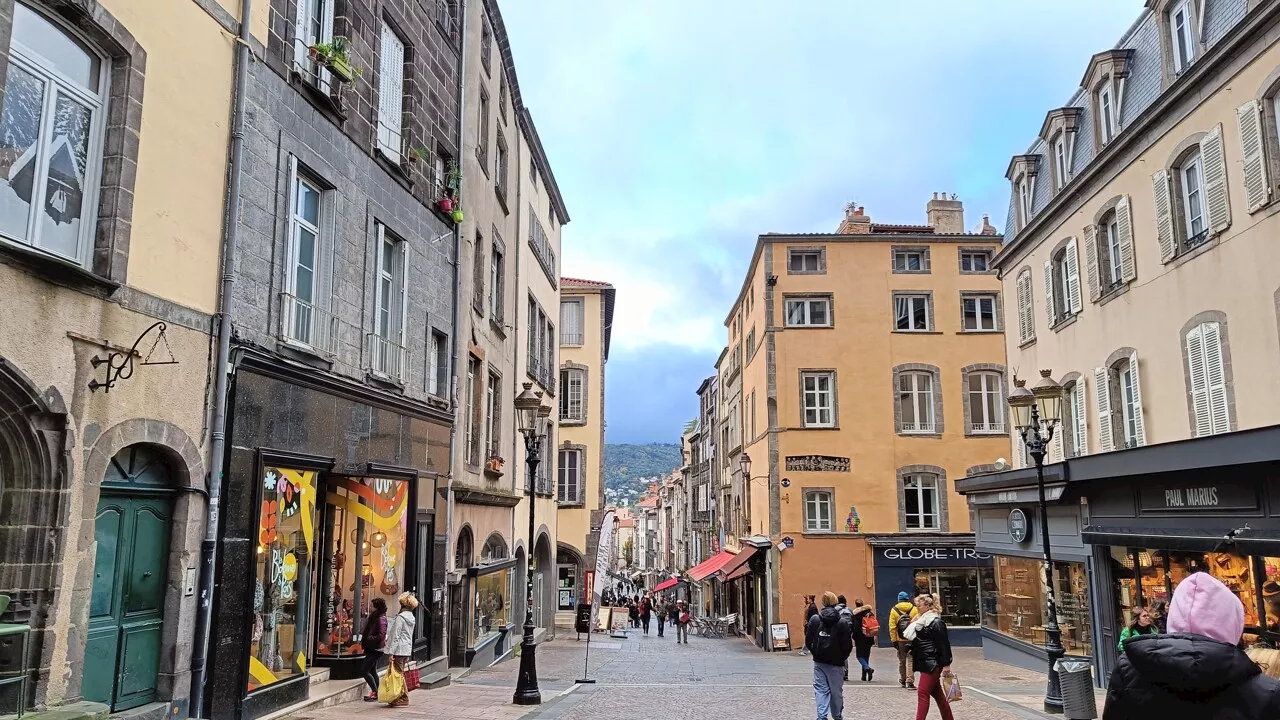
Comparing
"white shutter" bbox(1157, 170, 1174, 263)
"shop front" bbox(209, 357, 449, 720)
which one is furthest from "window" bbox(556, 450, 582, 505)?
"white shutter" bbox(1157, 170, 1174, 263)

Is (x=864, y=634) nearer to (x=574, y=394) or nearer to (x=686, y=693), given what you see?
(x=686, y=693)

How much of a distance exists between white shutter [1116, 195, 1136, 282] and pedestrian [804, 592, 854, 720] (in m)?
Answer: 9.04

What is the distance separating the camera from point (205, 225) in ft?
32.6

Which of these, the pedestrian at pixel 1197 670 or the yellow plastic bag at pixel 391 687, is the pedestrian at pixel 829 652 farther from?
the pedestrian at pixel 1197 670

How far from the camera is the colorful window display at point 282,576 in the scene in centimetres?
1106

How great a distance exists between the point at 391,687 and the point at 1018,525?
13830 mm

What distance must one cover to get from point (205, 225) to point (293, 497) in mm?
3798

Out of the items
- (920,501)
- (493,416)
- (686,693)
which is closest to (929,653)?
(686,693)

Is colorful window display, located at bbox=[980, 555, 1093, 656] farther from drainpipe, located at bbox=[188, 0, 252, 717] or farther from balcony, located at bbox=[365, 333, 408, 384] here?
drainpipe, located at bbox=[188, 0, 252, 717]

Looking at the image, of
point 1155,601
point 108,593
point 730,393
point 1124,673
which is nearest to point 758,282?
point 730,393

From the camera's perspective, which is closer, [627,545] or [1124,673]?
[1124,673]

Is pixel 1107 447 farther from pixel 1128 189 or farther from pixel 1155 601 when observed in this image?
pixel 1128 189

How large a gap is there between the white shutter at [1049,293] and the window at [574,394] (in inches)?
909

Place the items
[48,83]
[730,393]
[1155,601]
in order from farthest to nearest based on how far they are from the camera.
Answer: [730,393] < [1155,601] < [48,83]
